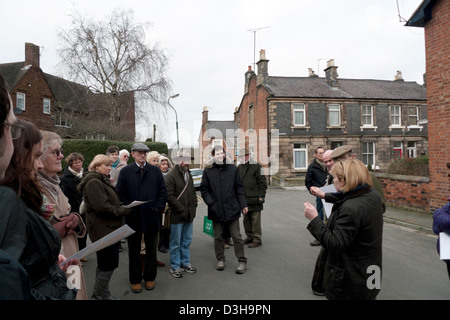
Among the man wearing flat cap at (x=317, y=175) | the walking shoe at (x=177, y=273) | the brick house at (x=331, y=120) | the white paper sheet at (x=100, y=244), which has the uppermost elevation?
the brick house at (x=331, y=120)

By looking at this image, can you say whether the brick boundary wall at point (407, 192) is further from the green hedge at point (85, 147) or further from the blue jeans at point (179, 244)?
the green hedge at point (85, 147)

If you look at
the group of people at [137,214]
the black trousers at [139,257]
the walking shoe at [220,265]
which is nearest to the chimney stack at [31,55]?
the group of people at [137,214]

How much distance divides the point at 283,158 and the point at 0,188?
23428 mm

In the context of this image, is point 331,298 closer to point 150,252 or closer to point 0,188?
point 0,188

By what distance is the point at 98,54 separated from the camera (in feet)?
68.7

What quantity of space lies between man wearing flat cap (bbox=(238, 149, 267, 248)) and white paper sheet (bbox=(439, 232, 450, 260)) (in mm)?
3921

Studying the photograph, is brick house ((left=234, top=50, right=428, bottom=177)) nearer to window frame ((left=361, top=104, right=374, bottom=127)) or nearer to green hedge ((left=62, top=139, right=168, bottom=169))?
window frame ((left=361, top=104, right=374, bottom=127))

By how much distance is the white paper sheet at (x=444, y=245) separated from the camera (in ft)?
9.61

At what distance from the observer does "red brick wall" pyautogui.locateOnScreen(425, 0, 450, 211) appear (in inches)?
336

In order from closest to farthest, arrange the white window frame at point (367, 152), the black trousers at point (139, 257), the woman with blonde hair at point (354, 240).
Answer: the woman with blonde hair at point (354, 240) → the black trousers at point (139, 257) → the white window frame at point (367, 152)

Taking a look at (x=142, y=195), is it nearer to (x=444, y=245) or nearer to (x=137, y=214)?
(x=137, y=214)

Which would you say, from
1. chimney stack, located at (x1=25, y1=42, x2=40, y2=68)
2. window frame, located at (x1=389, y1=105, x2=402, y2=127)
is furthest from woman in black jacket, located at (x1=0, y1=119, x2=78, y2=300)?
chimney stack, located at (x1=25, y1=42, x2=40, y2=68)

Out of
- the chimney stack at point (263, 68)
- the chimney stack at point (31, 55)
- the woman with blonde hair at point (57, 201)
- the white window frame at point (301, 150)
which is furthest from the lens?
the chimney stack at point (31, 55)

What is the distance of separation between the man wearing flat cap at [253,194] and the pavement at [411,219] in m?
4.52
